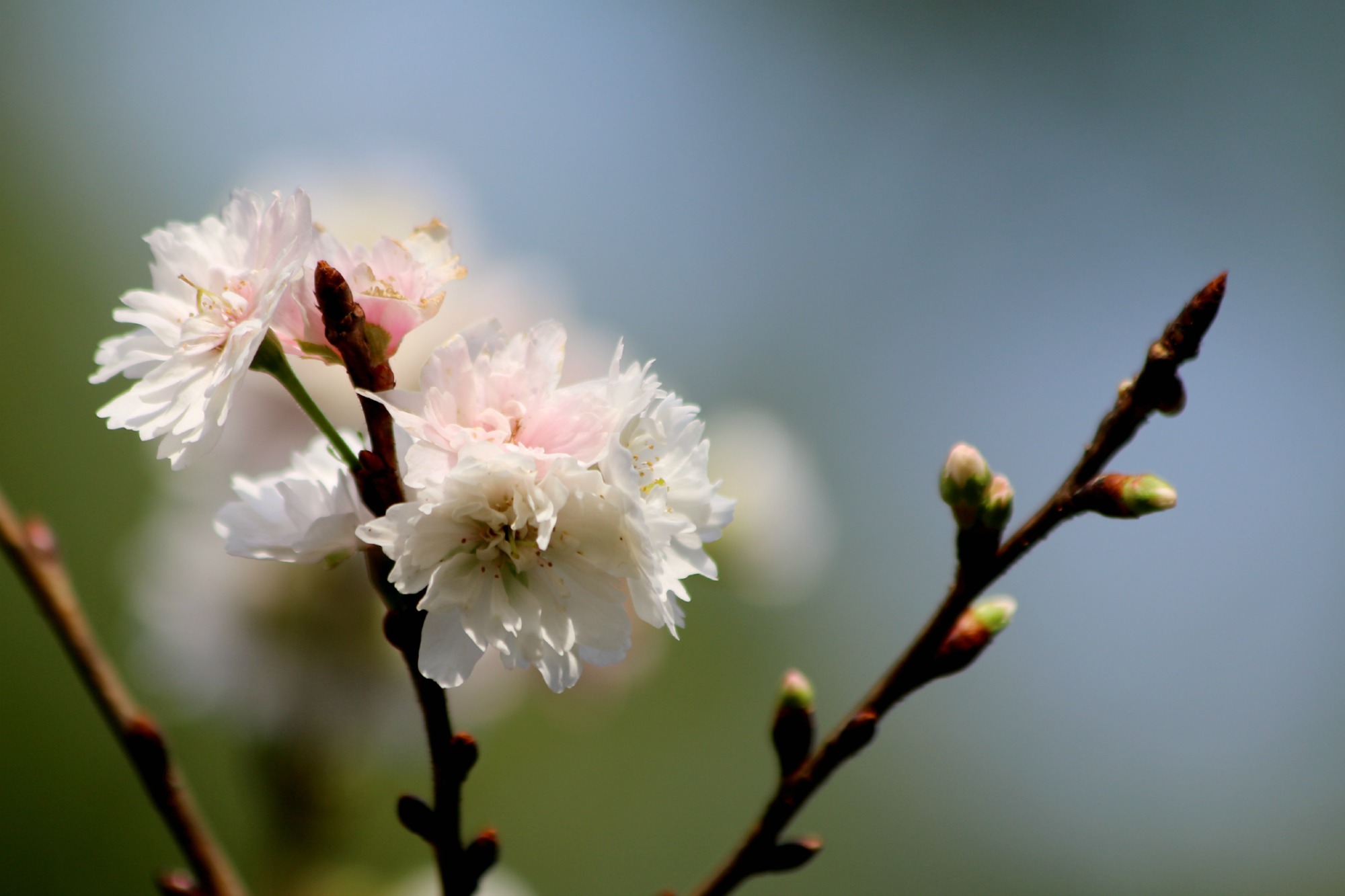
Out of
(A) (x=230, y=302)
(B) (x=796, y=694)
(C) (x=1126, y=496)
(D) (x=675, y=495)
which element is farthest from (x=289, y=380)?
(C) (x=1126, y=496)

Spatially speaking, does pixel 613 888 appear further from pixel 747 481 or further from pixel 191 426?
pixel 191 426

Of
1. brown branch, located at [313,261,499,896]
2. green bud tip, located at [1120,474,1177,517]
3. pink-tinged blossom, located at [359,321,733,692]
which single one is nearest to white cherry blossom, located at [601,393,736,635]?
pink-tinged blossom, located at [359,321,733,692]

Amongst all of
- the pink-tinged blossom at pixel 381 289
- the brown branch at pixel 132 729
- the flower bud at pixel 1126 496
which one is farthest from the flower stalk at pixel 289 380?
the flower bud at pixel 1126 496

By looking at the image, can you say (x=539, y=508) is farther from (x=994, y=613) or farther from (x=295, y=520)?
(x=994, y=613)

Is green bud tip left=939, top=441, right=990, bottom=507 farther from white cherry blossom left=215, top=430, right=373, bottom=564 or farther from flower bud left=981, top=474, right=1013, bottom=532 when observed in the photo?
white cherry blossom left=215, top=430, right=373, bottom=564

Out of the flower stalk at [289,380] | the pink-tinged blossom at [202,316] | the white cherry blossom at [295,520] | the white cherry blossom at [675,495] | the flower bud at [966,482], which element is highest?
the pink-tinged blossom at [202,316]

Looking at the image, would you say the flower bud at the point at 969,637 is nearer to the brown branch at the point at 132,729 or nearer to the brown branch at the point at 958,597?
the brown branch at the point at 958,597

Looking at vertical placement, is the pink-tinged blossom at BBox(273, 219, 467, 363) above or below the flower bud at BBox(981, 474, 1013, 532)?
above

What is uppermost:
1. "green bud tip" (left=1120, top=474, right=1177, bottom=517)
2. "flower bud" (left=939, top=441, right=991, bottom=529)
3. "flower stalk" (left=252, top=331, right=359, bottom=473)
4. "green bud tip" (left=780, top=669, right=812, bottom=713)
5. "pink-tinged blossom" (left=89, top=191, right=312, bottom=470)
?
"pink-tinged blossom" (left=89, top=191, right=312, bottom=470)
